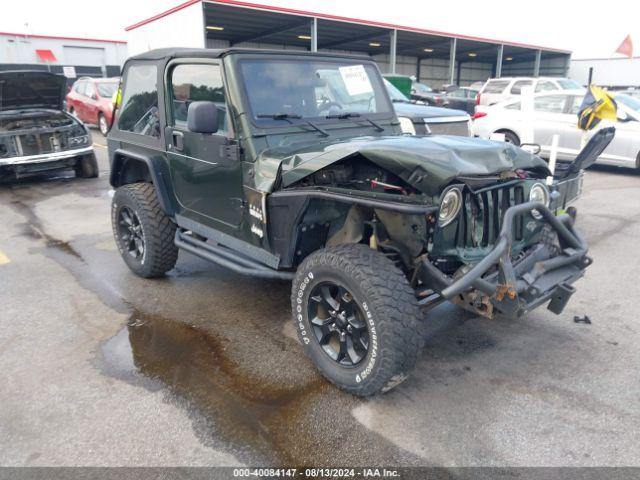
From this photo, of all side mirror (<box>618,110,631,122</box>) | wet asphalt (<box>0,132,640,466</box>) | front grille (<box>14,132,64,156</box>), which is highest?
side mirror (<box>618,110,631,122</box>)

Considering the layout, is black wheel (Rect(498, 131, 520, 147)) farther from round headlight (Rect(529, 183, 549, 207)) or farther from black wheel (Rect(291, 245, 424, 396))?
black wheel (Rect(291, 245, 424, 396))

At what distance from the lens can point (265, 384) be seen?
3.10m

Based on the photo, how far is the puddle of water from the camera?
2.67 m

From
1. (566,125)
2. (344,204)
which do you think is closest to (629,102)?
(566,125)

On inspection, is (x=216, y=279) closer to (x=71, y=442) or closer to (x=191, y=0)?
(x=71, y=442)

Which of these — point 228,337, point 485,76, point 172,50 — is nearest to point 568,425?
point 228,337

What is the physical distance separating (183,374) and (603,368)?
8.92 ft

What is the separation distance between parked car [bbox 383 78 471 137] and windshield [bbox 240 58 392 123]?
297 centimetres

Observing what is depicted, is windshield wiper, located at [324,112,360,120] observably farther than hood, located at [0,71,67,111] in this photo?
No

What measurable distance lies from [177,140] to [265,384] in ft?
6.68

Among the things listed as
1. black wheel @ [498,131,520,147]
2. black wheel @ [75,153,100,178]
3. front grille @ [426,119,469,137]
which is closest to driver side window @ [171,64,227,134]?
front grille @ [426,119,469,137]

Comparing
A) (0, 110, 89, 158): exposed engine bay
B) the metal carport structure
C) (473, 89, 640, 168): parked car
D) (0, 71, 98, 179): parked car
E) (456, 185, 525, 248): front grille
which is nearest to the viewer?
(456, 185, 525, 248): front grille

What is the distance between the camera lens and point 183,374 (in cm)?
323

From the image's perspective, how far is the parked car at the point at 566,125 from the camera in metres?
9.56
